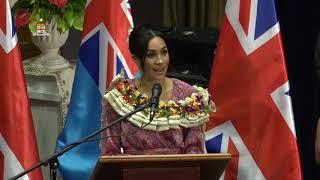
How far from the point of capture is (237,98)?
2.63 metres

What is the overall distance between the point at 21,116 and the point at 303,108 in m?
1.97

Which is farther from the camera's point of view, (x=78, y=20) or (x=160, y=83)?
(x=78, y=20)

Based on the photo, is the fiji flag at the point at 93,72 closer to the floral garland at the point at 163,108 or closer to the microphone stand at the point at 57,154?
the floral garland at the point at 163,108

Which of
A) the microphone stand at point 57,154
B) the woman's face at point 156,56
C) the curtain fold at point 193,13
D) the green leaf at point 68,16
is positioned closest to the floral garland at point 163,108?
the woman's face at point 156,56

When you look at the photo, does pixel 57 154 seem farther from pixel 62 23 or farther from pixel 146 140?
pixel 62 23

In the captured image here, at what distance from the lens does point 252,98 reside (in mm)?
2588

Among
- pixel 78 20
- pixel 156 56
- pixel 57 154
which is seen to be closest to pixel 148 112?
pixel 156 56

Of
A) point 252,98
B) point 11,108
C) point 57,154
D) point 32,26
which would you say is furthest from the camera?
point 32,26

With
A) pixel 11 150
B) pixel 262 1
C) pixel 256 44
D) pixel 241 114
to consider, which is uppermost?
pixel 262 1

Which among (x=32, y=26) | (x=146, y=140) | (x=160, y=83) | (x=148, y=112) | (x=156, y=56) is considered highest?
(x=32, y=26)

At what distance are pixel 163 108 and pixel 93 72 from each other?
2.14 feet

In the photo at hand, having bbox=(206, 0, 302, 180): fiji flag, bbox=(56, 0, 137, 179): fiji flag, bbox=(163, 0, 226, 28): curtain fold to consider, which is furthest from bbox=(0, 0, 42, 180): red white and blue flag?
bbox=(163, 0, 226, 28): curtain fold

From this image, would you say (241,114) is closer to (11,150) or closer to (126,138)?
(126,138)

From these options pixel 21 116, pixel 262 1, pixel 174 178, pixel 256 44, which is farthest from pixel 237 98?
pixel 21 116
